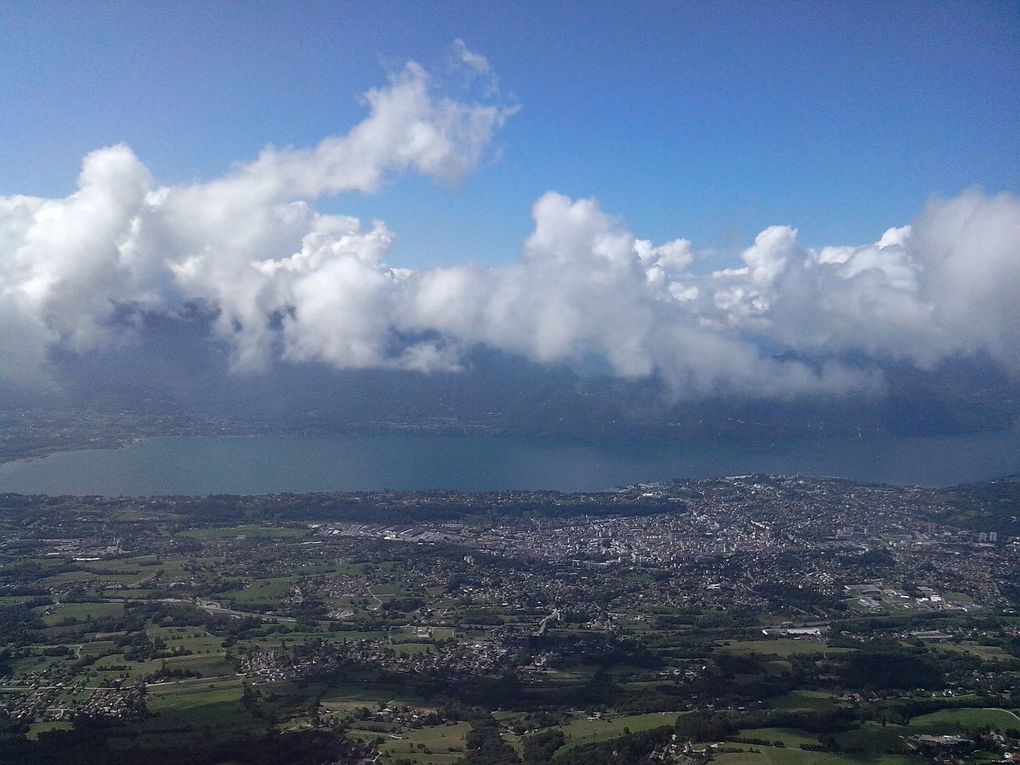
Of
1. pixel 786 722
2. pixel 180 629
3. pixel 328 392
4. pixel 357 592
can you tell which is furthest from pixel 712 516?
pixel 328 392

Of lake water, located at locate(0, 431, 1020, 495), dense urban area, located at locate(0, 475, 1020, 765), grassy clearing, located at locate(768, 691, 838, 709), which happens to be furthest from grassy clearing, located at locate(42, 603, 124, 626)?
grassy clearing, located at locate(768, 691, 838, 709)

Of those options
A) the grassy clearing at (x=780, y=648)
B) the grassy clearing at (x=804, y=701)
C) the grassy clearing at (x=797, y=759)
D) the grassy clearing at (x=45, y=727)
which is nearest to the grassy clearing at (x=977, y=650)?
the grassy clearing at (x=780, y=648)

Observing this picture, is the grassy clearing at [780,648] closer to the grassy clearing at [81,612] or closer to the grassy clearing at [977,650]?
the grassy clearing at [977,650]

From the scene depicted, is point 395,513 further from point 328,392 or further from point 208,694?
point 328,392

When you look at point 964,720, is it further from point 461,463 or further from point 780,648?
point 461,463

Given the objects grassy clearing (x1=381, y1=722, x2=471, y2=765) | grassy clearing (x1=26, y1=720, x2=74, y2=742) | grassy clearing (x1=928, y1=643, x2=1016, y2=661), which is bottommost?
grassy clearing (x1=381, y1=722, x2=471, y2=765)

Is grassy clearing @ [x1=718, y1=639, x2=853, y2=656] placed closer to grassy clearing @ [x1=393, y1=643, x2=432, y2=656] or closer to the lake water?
grassy clearing @ [x1=393, y1=643, x2=432, y2=656]
